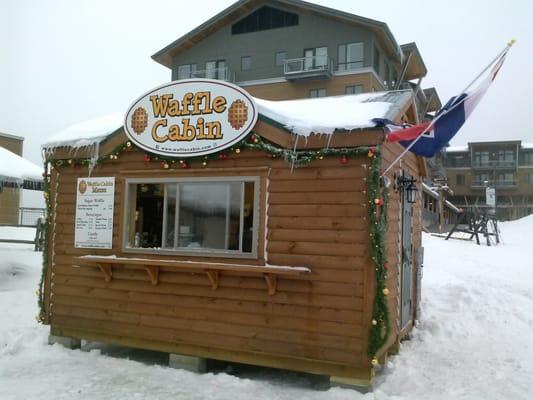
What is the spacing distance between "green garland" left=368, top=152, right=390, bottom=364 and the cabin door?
1.86 meters

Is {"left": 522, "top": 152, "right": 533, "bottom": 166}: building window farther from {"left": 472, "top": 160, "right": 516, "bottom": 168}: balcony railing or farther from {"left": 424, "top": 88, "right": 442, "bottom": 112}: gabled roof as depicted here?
{"left": 424, "top": 88, "right": 442, "bottom": 112}: gabled roof

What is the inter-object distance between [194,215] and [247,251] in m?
0.92

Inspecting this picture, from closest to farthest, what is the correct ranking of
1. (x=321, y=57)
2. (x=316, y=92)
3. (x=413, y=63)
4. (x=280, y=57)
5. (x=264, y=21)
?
(x=321, y=57)
(x=316, y=92)
(x=280, y=57)
(x=264, y=21)
(x=413, y=63)

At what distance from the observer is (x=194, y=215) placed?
265 inches

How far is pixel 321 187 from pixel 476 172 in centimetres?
6430

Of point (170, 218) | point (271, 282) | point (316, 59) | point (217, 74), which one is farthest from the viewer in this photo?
point (217, 74)

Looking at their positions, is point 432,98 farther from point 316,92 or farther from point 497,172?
point 497,172

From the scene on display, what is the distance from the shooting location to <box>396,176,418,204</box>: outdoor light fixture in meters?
7.13

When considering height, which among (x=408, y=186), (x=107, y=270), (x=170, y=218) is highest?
(x=408, y=186)

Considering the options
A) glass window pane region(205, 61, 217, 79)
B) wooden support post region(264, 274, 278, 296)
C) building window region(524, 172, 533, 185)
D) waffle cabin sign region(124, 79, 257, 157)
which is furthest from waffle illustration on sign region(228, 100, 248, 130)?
building window region(524, 172, 533, 185)

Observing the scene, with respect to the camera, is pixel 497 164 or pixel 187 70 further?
pixel 497 164

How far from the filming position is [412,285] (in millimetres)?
8383

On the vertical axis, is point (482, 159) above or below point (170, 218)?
above

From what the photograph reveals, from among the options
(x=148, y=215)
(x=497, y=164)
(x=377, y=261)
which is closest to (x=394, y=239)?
(x=377, y=261)
